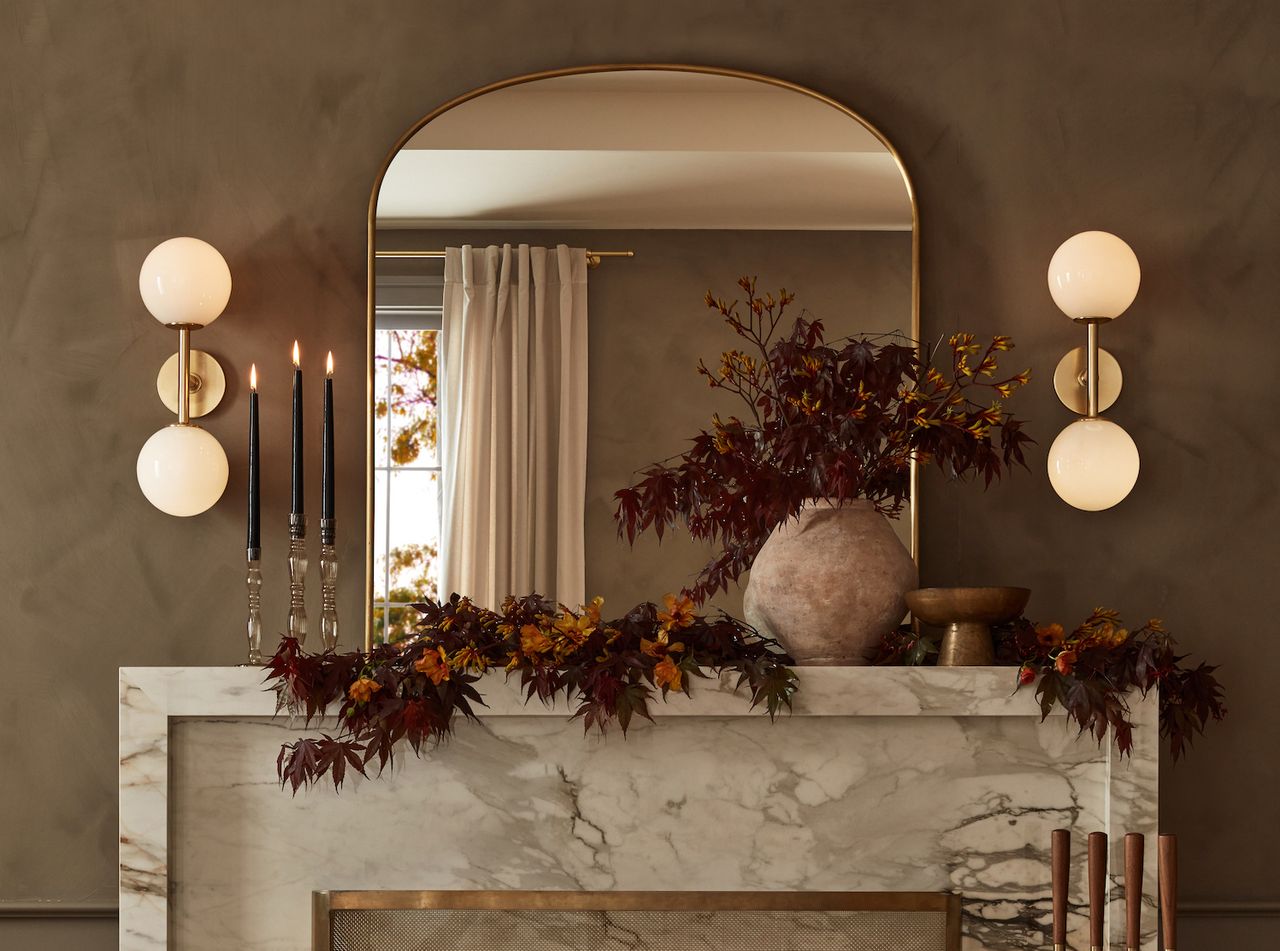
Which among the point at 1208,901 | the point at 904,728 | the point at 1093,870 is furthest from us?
the point at 1208,901

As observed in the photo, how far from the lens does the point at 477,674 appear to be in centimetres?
190

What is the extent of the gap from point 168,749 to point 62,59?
4.07ft

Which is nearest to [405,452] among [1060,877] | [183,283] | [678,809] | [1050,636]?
[183,283]

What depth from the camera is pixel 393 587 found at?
221 centimetres

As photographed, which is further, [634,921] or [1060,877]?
[634,921]

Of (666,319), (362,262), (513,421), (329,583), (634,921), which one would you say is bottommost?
(634,921)

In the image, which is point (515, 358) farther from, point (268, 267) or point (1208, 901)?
point (1208, 901)

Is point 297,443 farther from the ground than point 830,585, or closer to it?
farther from the ground

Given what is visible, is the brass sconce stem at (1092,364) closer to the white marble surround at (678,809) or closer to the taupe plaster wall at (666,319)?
the taupe plaster wall at (666,319)

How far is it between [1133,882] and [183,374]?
1642mm

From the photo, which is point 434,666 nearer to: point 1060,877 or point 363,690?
point 363,690

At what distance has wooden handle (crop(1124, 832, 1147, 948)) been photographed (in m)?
1.75

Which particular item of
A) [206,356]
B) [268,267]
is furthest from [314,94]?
[206,356]

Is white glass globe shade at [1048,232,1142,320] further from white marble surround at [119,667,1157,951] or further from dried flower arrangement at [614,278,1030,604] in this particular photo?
white marble surround at [119,667,1157,951]
